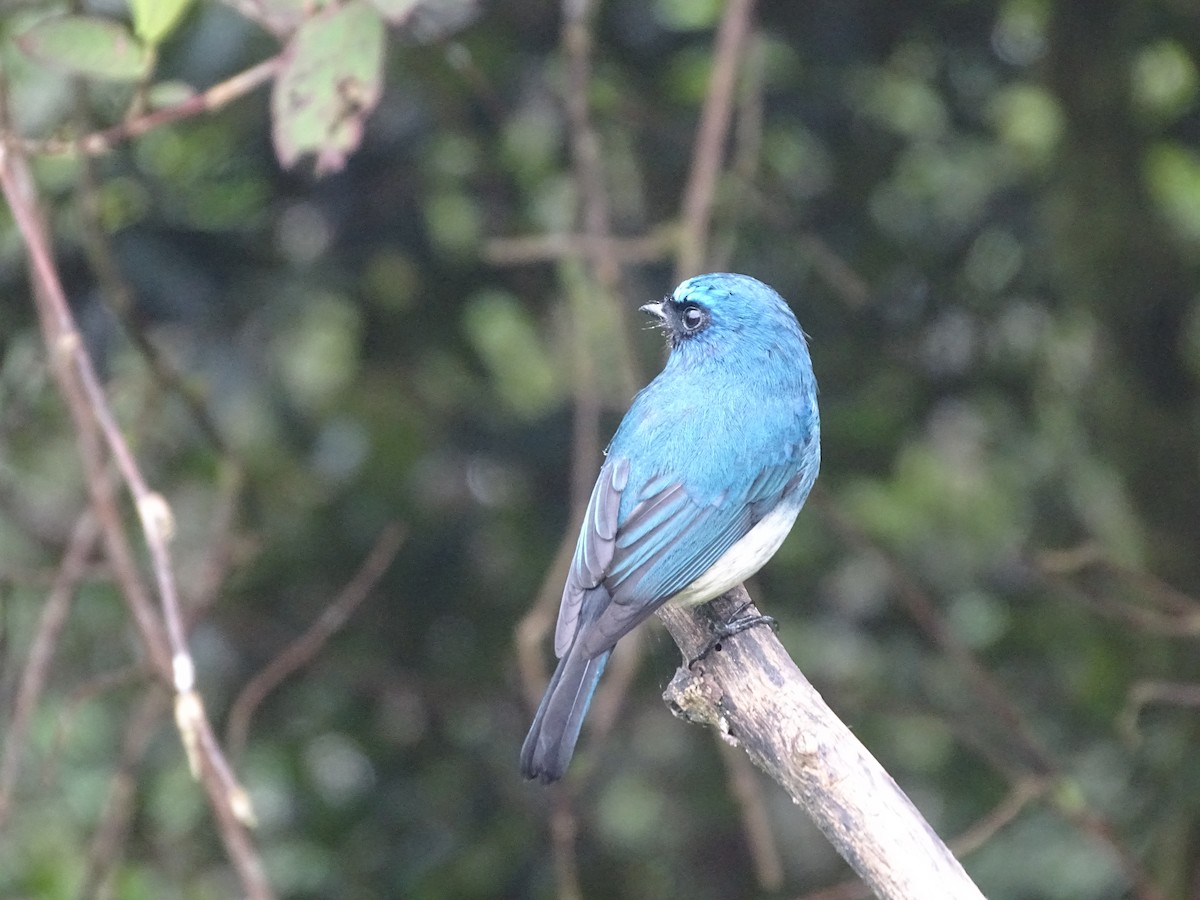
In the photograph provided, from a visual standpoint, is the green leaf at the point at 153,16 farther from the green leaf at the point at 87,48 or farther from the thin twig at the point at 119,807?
the thin twig at the point at 119,807

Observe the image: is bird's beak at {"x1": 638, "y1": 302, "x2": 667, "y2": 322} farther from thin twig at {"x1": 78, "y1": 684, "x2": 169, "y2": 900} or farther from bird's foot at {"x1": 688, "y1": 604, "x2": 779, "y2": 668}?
thin twig at {"x1": 78, "y1": 684, "x2": 169, "y2": 900}

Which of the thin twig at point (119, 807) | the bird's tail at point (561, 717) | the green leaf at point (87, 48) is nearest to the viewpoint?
the green leaf at point (87, 48)

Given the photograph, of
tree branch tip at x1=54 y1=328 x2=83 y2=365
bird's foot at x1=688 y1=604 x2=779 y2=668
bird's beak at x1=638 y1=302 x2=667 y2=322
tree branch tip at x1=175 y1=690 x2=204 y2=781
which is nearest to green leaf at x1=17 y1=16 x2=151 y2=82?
tree branch tip at x1=54 y1=328 x2=83 y2=365

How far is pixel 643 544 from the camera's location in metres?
3.36

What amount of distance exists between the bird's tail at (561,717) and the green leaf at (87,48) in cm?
135

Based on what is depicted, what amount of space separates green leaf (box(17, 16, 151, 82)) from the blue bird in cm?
133

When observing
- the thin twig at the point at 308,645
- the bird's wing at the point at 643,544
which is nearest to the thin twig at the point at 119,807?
the thin twig at the point at 308,645

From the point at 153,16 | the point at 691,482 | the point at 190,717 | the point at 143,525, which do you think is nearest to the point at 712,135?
the point at 691,482

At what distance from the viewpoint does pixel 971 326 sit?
511cm

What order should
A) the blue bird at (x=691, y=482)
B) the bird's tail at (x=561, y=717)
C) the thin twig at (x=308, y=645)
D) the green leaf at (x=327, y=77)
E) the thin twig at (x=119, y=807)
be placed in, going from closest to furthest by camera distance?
1. the green leaf at (x=327, y=77)
2. the bird's tail at (x=561, y=717)
3. the blue bird at (x=691, y=482)
4. the thin twig at (x=119, y=807)
5. the thin twig at (x=308, y=645)

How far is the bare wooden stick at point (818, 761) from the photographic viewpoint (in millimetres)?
2303

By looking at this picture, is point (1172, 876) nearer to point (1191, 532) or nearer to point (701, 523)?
point (1191, 532)

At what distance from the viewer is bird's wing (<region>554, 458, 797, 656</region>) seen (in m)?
3.21

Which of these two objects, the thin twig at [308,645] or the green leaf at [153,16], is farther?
the thin twig at [308,645]
